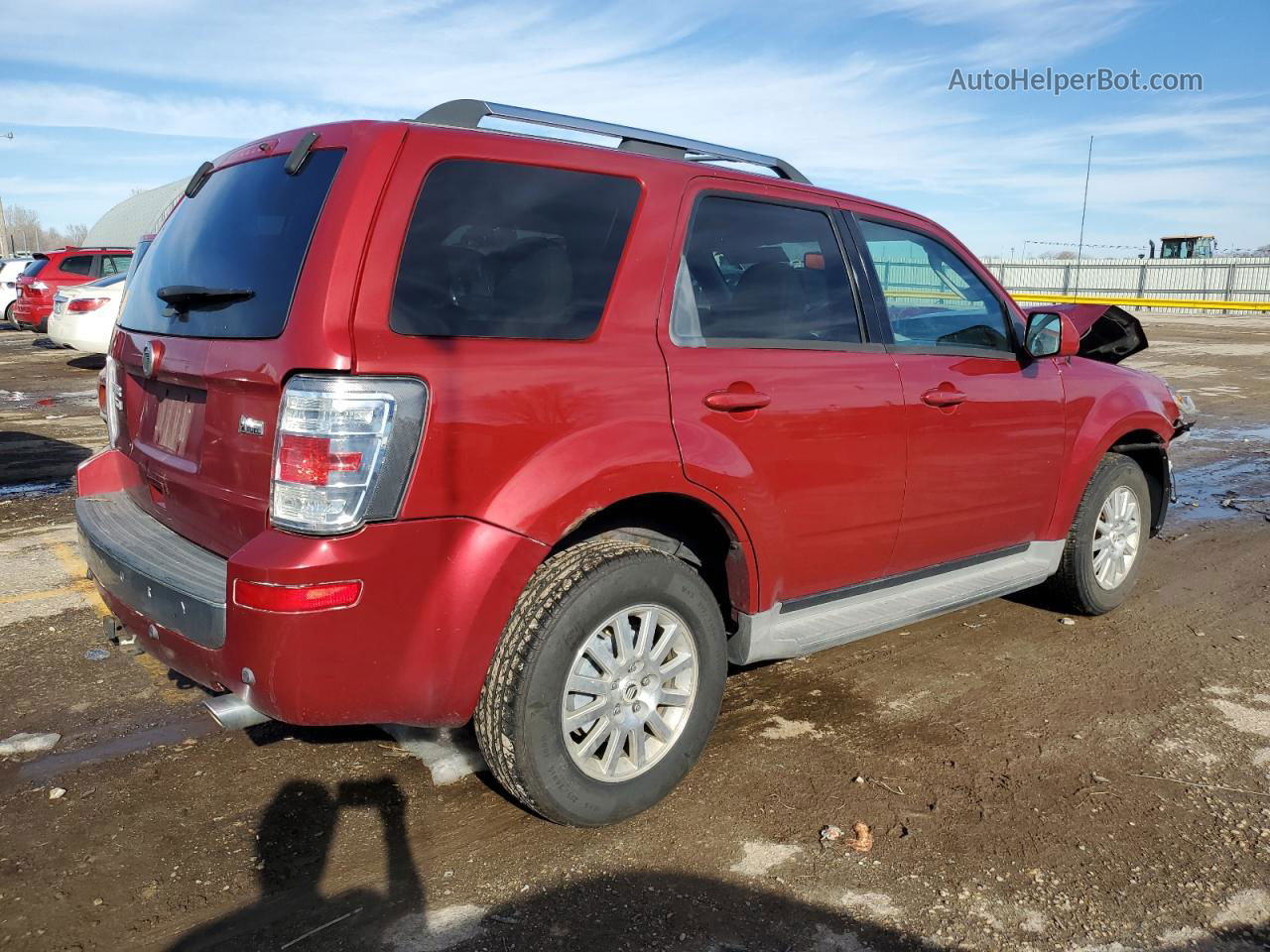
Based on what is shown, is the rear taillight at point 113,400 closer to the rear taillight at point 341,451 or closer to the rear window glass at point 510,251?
the rear taillight at point 341,451

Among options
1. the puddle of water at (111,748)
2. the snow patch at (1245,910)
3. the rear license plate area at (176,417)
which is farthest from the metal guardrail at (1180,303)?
the rear license plate area at (176,417)

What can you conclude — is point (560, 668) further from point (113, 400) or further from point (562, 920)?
point (113, 400)

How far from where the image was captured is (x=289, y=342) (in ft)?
8.41

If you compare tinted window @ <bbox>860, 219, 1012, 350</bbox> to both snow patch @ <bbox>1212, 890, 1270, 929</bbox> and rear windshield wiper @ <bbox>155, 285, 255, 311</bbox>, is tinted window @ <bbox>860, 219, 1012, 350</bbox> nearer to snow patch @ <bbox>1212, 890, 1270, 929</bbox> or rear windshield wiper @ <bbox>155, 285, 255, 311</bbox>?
snow patch @ <bbox>1212, 890, 1270, 929</bbox>

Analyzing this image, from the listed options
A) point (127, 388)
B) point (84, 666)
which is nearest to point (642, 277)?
point (127, 388)

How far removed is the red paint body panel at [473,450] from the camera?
255cm

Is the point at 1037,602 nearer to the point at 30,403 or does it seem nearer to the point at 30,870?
the point at 30,870

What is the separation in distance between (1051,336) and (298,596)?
3.33 metres

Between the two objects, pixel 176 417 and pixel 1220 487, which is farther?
pixel 1220 487

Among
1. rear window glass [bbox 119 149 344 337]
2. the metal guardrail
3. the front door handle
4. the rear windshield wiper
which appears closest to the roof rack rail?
rear window glass [bbox 119 149 344 337]

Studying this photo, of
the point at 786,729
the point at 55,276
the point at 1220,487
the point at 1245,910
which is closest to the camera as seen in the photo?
the point at 1245,910

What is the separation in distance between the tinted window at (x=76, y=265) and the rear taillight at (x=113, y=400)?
17.8 m

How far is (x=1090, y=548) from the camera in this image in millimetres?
4879

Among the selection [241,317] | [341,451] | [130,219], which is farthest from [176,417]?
[130,219]
